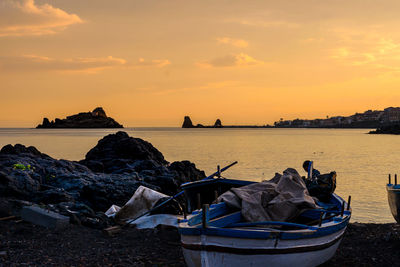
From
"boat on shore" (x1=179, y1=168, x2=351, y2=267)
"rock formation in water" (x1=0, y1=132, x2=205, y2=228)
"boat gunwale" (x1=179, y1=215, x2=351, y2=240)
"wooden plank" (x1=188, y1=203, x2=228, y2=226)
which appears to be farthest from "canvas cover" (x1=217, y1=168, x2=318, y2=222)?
"rock formation in water" (x1=0, y1=132, x2=205, y2=228)

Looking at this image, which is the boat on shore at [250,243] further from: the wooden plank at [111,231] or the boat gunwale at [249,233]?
the wooden plank at [111,231]

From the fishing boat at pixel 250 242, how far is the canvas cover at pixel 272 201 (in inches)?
13.4

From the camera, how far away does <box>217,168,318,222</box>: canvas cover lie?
9.09 m

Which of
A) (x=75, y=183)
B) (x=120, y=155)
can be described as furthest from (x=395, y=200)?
(x=120, y=155)

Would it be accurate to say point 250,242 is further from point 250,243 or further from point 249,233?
point 249,233

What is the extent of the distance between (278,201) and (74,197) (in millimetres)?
9750

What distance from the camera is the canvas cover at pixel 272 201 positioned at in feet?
29.8

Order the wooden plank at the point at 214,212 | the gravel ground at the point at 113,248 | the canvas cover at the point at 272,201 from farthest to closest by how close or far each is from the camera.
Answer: the gravel ground at the point at 113,248 → the canvas cover at the point at 272,201 → the wooden plank at the point at 214,212

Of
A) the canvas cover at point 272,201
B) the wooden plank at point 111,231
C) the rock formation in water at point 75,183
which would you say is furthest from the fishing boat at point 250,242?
the rock formation in water at point 75,183

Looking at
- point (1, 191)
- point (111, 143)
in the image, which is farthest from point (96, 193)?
point (111, 143)

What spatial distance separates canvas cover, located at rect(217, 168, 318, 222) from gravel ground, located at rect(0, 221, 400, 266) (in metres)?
2.05

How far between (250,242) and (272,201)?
2.01 meters

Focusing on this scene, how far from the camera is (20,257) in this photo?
32.2ft

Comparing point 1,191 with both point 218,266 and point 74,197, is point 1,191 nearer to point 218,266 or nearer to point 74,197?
point 74,197
